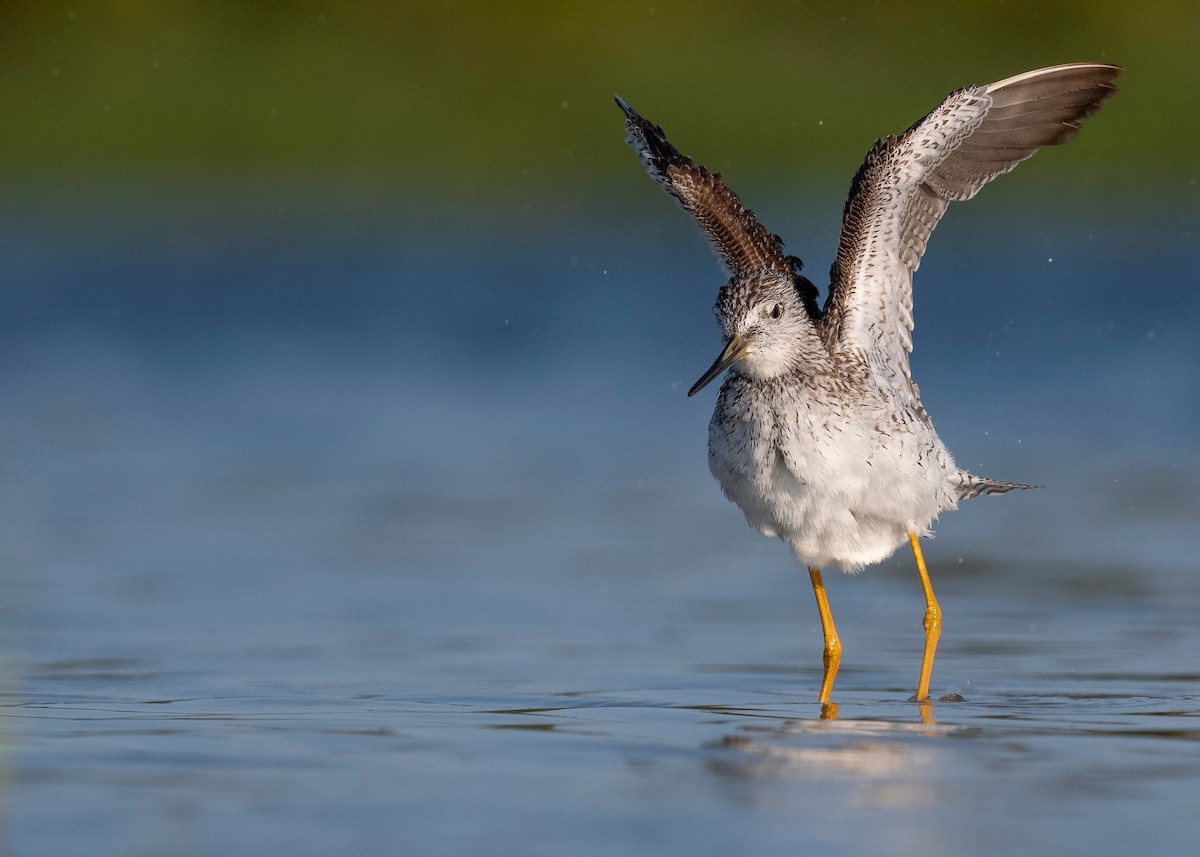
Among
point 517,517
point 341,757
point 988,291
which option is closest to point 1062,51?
point 988,291

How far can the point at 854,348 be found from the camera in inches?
380

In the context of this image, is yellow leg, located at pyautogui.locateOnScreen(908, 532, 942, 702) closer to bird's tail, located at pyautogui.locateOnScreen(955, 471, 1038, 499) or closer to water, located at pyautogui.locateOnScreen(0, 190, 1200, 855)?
water, located at pyautogui.locateOnScreen(0, 190, 1200, 855)

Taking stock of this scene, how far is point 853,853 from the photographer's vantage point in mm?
5680

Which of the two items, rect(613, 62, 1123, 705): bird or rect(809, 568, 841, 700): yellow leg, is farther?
rect(613, 62, 1123, 705): bird

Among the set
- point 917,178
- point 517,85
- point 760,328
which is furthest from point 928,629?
point 517,85

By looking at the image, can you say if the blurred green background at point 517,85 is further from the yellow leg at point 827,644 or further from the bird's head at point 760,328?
the yellow leg at point 827,644

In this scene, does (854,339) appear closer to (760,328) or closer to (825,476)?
(760,328)

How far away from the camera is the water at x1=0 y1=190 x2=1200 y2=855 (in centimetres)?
630

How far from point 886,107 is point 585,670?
66.7 ft

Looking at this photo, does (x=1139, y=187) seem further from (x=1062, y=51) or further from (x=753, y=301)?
(x=753, y=301)

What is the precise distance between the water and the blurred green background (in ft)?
18.3

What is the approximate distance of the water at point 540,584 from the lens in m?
6.30

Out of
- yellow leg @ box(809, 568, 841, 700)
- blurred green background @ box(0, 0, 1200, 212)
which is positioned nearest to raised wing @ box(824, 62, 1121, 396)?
yellow leg @ box(809, 568, 841, 700)

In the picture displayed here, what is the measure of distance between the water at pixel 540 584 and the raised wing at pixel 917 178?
1460mm
